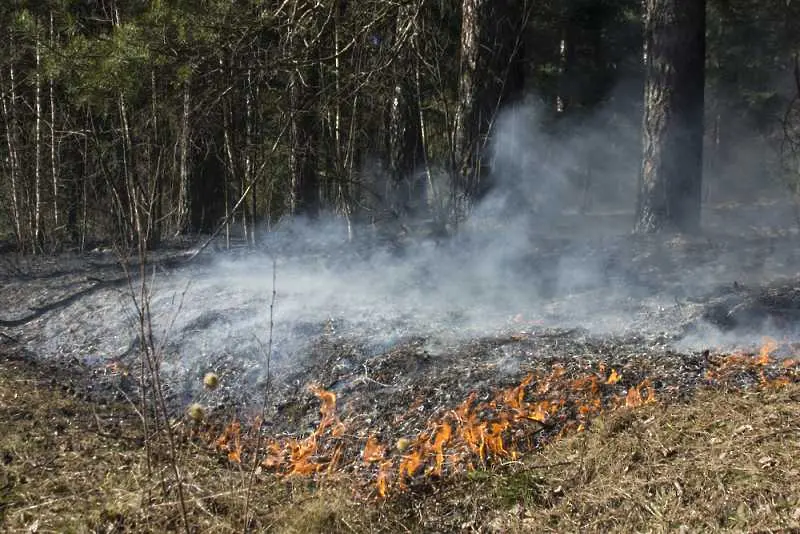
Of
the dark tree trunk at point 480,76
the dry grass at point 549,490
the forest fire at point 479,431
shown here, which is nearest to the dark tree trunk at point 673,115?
the dark tree trunk at point 480,76

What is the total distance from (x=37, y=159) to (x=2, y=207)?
5.75 feet

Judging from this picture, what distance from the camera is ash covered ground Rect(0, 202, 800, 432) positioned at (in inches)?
225

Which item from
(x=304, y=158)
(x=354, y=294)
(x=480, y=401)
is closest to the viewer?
(x=480, y=401)

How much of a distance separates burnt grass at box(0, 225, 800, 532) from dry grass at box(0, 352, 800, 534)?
1cm

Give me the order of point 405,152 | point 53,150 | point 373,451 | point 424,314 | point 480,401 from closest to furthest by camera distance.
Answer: point 373,451 < point 480,401 < point 424,314 < point 53,150 < point 405,152

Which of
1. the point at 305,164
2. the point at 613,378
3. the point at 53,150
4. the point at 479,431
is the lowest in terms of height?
the point at 479,431

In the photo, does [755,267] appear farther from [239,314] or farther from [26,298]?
[26,298]

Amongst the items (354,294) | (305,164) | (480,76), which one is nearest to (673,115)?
(480,76)

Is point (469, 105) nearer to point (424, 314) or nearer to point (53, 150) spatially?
point (424, 314)

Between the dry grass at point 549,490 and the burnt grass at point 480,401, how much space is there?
0.01 meters

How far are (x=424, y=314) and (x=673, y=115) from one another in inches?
150

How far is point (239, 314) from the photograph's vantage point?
740 centimetres

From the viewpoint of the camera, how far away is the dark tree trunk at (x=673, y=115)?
836 cm

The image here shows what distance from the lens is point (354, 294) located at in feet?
25.6
